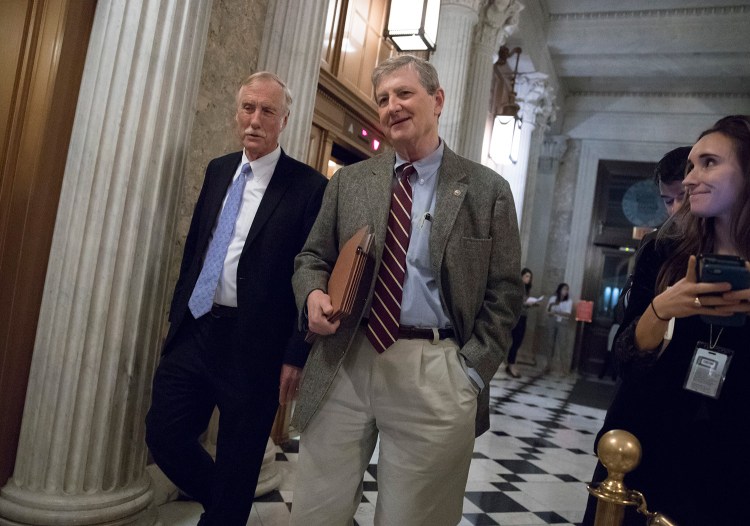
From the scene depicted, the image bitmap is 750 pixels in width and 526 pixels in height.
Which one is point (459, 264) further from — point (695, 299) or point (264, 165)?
point (264, 165)

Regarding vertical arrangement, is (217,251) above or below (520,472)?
above

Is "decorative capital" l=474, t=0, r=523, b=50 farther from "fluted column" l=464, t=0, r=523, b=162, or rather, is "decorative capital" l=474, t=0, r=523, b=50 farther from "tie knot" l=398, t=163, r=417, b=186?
"tie knot" l=398, t=163, r=417, b=186

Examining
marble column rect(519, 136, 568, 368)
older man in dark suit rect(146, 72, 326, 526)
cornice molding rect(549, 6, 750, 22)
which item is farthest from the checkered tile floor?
cornice molding rect(549, 6, 750, 22)

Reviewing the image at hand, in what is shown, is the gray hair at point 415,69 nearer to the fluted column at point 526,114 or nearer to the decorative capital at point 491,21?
the decorative capital at point 491,21

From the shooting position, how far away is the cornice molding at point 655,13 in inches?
376

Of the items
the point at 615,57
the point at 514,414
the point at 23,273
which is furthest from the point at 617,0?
the point at 23,273

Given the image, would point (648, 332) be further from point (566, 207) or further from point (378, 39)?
point (566, 207)

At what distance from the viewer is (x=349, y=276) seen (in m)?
1.60

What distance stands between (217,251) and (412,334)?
928 mm

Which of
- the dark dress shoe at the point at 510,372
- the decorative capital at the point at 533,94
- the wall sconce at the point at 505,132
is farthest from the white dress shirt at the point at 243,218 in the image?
the decorative capital at the point at 533,94

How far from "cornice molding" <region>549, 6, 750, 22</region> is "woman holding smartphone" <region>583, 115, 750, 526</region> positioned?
33.1 ft

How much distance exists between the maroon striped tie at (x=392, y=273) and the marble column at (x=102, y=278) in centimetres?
113

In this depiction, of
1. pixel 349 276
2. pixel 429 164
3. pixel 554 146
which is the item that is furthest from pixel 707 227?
pixel 554 146

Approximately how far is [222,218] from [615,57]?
37.5 ft
